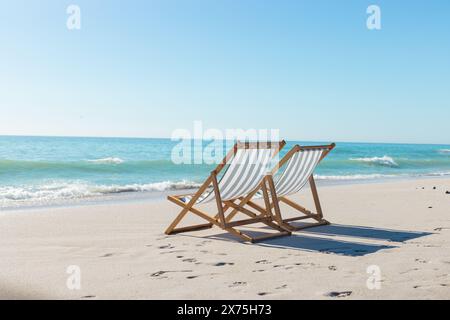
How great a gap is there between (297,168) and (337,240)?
1.07 metres

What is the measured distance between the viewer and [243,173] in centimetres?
564

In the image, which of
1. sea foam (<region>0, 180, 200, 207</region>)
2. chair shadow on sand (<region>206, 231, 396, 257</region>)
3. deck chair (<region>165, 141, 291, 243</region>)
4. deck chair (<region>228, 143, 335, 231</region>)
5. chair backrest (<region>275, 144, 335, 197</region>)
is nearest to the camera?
chair shadow on sand (<region>206, 231, 396, 257</region>)

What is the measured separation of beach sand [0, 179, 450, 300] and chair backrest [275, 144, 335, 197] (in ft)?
1.92

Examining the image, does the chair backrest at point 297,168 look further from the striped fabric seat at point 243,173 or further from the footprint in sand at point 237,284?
the footprint in sand at point 237,284

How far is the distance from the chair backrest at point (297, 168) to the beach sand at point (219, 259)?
59 centimetres

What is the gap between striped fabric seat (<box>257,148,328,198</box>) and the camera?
19.9 feet

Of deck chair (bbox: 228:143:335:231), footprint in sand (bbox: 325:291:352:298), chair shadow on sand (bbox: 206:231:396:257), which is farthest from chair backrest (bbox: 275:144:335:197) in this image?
footprint in sand (bbox: 325:291:352:298)

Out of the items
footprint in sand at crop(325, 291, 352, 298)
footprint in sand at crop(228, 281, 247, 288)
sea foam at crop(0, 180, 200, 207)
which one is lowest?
footprint in sand at crop(325, 291, 352, 298)

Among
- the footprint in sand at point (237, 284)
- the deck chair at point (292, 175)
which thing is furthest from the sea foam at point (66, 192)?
the footprint in sand at point (237, 284)

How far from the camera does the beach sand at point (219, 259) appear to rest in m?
3.56

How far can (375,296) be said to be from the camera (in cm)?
336

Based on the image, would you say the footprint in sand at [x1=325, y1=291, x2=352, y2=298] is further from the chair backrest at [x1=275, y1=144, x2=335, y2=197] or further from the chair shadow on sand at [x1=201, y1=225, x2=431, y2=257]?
the chair backrest at [x1=275, y1=144, x2=335, y2=197]
